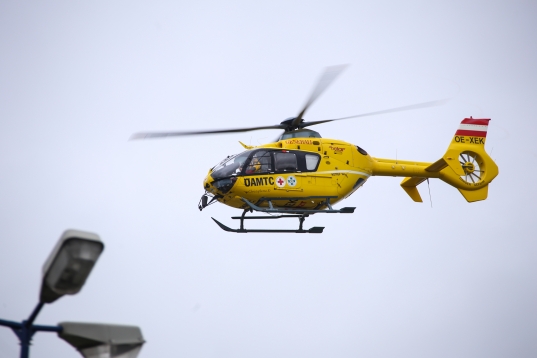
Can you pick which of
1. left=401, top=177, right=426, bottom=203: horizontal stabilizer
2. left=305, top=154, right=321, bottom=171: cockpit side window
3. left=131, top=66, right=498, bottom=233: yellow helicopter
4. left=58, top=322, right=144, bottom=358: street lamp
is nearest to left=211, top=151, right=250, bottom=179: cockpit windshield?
left=131, top=66, right=498, bottom=233: yellow helicopter

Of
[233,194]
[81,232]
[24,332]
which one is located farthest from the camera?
[233,194]

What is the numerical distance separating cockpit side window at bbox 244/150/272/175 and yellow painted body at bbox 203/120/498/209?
146 millimetres

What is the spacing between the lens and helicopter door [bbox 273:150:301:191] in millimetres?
19391

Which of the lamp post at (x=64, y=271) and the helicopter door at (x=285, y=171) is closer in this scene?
the lamp post at (x=64, y=271)

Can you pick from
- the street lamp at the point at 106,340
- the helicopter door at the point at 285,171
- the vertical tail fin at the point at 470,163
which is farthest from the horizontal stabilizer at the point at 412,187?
the street lamp at the point at 106,340

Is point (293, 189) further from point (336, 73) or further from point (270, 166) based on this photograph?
point (336, 73)

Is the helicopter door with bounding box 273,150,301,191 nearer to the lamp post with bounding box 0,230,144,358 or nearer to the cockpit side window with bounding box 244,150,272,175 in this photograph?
the cockpit side window with bounding box 244,150,272,175

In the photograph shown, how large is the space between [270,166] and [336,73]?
3068mm

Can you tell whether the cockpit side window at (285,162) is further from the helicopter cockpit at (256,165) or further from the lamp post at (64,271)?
the lamp post at (64,271)

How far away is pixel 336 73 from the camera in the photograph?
1930 centimetres

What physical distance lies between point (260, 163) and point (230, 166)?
0.81m

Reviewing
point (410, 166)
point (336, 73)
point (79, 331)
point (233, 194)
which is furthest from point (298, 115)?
point (79, 331)

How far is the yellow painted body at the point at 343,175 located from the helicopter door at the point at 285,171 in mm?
27

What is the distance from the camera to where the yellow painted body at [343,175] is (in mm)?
19328
